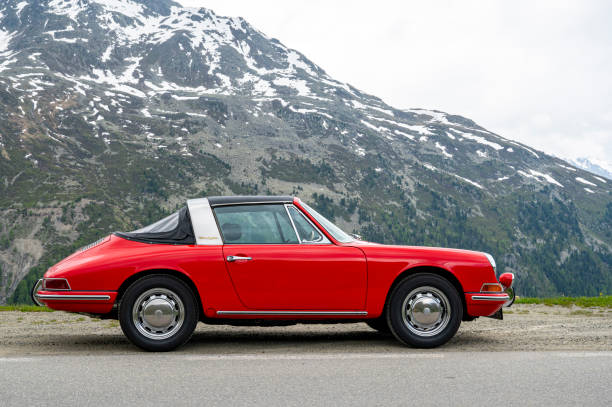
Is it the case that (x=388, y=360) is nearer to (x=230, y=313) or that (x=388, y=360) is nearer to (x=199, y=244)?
A: (x=230, y=313)

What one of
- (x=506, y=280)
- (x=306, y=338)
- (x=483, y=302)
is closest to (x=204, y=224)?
(x=306, y=338)

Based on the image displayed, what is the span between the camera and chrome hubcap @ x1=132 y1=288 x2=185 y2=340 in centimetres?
570

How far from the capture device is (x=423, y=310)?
5953 millimetres

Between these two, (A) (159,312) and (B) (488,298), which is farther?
(B) (488,298)

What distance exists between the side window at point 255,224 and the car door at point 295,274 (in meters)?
0.02

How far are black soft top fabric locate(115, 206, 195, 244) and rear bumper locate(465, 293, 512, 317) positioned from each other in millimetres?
3045

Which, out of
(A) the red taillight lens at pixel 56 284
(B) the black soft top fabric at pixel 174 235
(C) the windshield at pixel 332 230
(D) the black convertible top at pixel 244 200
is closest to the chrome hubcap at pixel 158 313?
(B) the black soft top fabric at pixel 174 235

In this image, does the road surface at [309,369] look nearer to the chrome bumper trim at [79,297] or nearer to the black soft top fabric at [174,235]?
the chrome bumper trim at [79,297]

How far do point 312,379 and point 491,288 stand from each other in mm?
2538

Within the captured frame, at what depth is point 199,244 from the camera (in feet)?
19.6

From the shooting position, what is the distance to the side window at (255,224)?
6047mm

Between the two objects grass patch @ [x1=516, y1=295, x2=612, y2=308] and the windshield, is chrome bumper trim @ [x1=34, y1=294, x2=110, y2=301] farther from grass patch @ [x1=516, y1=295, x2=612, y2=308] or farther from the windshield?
grass patch @ [x1=516, y1=295, x2=612, y2=308]

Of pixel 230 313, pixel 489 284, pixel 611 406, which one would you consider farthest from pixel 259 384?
pixel 489 284

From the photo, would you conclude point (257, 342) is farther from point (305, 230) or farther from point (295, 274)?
point (305, 230)
